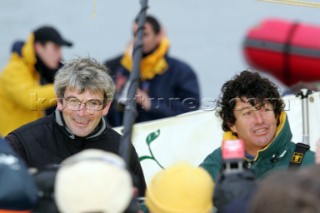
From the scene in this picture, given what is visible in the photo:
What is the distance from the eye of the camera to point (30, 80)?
6.67m

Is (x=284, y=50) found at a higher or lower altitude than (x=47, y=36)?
higher

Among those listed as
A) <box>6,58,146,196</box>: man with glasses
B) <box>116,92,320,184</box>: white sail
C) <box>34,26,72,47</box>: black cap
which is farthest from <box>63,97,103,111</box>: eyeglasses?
<box>34,26,72,47</box>: black cap

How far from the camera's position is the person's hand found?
634 centimetres

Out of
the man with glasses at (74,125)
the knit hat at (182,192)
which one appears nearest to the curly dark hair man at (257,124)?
the man with glasses at (74,125)

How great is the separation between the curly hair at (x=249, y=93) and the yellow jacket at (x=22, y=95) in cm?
179

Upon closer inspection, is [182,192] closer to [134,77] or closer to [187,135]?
[134,77]

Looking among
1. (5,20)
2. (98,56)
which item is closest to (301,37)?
(98,56)

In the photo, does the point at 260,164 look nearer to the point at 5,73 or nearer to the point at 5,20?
the point at 5,73

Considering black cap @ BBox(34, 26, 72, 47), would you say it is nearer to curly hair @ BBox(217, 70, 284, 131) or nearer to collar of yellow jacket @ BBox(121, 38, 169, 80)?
collar of yellow jacket @ BBox(121, 38, 169, 80)

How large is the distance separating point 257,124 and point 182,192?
140 centimetres

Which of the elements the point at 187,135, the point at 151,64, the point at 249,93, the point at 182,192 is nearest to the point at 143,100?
the point at 151,64

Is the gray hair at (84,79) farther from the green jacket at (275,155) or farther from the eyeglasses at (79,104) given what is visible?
the green jacket at (275,155)

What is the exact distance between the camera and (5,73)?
6.71m

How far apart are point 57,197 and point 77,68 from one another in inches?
59.8
